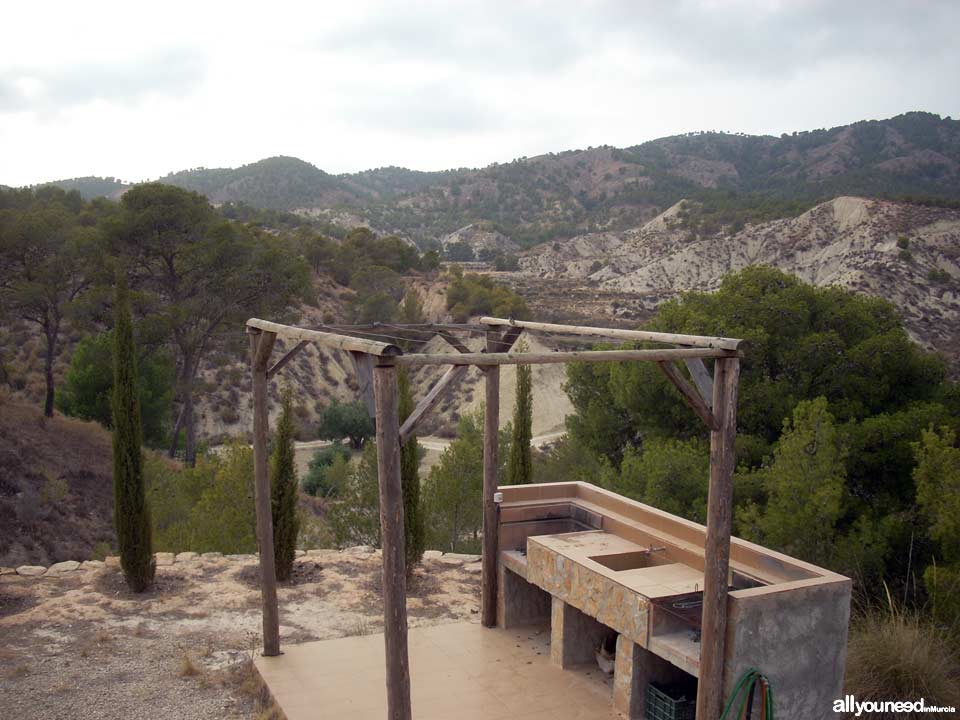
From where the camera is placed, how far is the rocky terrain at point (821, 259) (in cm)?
3644

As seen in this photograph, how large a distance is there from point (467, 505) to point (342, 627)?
536 centimetres

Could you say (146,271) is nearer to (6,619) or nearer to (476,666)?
(6,619)

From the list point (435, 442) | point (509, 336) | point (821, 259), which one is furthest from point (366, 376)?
point (821, 259)

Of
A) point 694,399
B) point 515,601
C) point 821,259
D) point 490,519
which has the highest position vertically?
point 821,259

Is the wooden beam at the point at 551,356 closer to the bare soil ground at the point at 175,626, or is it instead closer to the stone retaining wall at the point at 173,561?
the bare soil ground at the point at 175,626

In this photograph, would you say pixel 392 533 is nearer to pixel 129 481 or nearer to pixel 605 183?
pixel 129 481

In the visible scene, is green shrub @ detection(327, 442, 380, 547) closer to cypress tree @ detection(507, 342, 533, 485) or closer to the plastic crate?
cypress tree @ detection(507, 342, 533, 485)

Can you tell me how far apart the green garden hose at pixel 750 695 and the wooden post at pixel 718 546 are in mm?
94

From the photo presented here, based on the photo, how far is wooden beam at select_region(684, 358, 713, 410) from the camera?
6012 mm

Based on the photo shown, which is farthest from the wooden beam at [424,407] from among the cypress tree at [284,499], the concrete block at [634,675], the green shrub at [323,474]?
the green shrub at [323,474]

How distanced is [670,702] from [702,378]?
2.63m

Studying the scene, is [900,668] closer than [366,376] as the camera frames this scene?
No

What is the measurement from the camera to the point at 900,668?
7145 mm

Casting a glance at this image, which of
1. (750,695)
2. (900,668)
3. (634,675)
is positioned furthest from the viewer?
(900,668)
